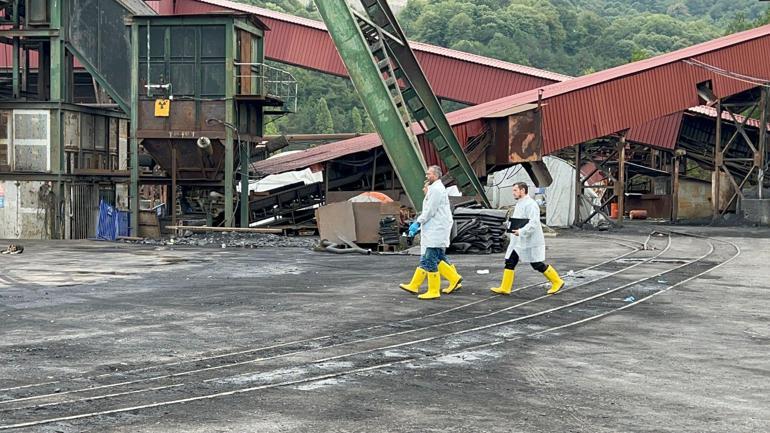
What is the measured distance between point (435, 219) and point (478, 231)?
9.30 meters

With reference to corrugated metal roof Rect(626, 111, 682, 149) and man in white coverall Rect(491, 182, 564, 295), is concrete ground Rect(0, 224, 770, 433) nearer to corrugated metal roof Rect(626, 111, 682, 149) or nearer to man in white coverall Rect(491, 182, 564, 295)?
man in white coverall Rect(491, 182, 564, 295)

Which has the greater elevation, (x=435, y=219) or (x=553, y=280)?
(x=435, y=219)

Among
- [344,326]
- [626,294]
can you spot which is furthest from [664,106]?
[344,326]

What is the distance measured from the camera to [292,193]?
33.6 meters

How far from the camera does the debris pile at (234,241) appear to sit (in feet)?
87.3

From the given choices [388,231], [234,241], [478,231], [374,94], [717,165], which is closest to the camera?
[478,231]

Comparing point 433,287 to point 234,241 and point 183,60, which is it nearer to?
point 234,241

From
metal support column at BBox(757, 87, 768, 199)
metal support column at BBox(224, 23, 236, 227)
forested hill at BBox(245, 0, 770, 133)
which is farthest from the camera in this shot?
forested hill at BBox(245, 0, 770, 133)

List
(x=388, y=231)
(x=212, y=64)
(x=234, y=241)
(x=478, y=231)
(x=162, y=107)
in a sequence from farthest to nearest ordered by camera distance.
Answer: (x=212, y=64)
(x=162, y=107)
(x=234, y=241)
(x=388, y=231)
(x=478, y=231)

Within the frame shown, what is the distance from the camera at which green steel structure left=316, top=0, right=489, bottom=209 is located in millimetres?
Result: 23312

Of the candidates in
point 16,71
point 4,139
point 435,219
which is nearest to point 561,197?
point 16,71

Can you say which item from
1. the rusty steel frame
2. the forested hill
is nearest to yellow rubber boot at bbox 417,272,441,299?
the rusty steel frame

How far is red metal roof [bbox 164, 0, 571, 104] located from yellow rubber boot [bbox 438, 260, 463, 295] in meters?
33.3

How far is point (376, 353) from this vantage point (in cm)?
944
